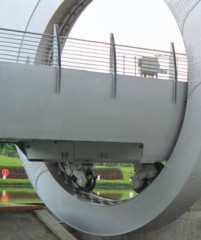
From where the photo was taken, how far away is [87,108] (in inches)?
355

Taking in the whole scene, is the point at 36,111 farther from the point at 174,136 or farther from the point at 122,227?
the point at 122,227

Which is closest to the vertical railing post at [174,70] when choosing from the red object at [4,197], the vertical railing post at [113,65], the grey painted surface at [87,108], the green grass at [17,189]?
the grey painted surface at [87,108]

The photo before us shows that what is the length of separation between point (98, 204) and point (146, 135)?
11.4 feet

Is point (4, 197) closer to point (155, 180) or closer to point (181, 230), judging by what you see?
point (181, 230)

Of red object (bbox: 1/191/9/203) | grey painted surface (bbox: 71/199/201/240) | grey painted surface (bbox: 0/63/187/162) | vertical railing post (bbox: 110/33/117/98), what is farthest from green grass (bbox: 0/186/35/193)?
vertical railing post (bbox: 110/33/117/98)

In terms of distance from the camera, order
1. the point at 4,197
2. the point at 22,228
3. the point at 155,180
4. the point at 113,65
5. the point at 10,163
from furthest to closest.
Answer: the point at 10,163, the point at 4,197, the point at 22,228, the point at 155,180, the point at 113,65

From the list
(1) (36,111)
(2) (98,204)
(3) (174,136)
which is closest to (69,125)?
(1) (36,111)

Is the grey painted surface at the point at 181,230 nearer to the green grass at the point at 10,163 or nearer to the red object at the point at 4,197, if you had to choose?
the red object at the point at 4,197

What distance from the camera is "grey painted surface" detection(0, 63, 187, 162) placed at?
334 inches

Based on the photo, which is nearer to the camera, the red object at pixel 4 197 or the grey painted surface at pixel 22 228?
the grey painted surface at pixel 22 228

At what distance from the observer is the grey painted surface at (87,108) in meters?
8.49

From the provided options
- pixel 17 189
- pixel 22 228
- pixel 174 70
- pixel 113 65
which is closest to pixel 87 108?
pixel 113 65

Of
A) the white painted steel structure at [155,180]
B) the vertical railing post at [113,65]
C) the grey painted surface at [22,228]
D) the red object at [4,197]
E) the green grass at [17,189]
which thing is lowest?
the green grass at [17,189]

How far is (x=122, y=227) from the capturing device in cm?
1162
